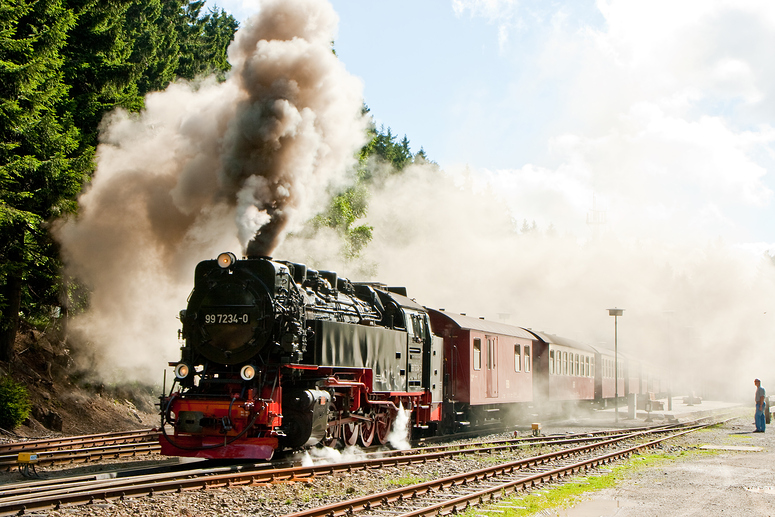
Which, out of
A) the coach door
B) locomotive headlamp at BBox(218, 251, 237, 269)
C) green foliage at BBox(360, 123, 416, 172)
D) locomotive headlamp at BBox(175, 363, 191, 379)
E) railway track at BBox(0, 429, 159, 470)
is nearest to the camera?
locomotive headlamp at BBox(175, 363, 191, 379)

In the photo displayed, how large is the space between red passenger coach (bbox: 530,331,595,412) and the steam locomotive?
7.40m

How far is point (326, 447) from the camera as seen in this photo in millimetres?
10688

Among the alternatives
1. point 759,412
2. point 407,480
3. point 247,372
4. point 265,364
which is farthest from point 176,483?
point 759,412

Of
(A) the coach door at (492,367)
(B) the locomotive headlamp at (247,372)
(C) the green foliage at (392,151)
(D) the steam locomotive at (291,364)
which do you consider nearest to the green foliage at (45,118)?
(D) the steam locomotive at (291,364)

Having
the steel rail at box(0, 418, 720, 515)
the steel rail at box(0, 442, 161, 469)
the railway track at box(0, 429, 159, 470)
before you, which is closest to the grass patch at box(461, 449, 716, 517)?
the steel rail at box(0, 418, 720, 515)

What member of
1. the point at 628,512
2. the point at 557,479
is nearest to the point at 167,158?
the point at 557,479

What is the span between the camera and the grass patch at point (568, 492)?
7496 mm

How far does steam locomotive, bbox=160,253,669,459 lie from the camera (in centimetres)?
917

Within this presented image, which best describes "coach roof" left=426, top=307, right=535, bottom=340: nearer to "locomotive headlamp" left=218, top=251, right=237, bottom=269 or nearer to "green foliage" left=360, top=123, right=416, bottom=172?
"locomotive headlamp" left=218, top=251, right=237, bottom=269

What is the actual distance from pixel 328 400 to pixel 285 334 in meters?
1.19

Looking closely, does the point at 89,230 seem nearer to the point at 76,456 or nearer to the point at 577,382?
the point at 76,456

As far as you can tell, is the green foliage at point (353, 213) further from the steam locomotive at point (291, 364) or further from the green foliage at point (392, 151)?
the steam locomotive at point (291, 364)

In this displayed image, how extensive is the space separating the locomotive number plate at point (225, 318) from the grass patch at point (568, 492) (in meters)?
3.83

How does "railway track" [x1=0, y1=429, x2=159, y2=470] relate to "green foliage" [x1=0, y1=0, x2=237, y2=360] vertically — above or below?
below
